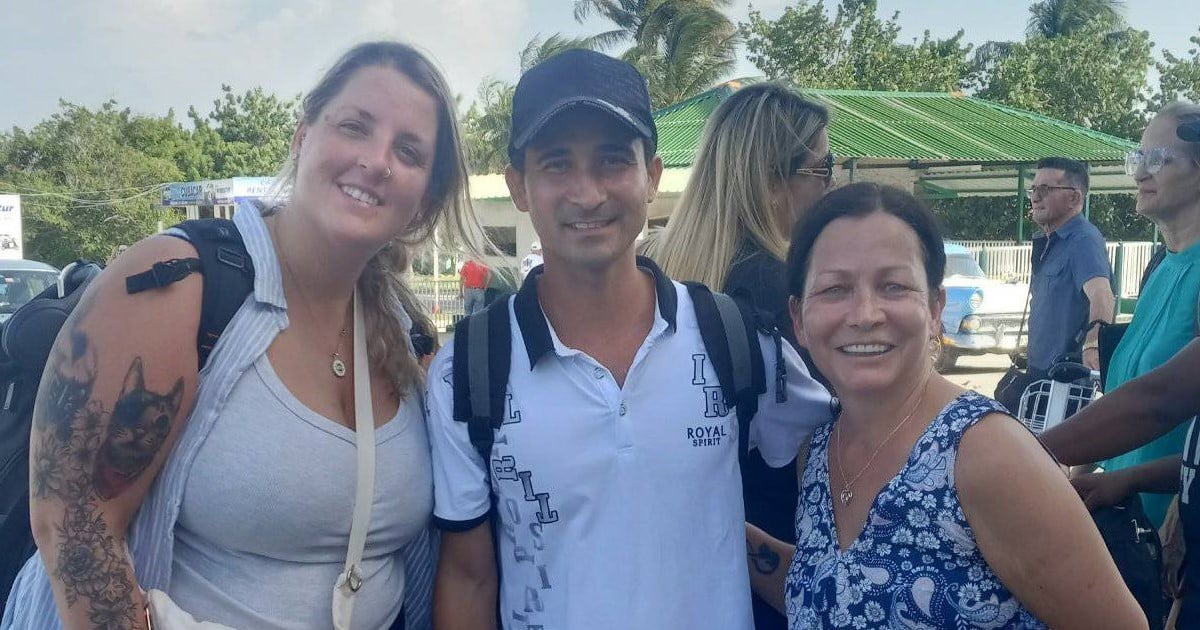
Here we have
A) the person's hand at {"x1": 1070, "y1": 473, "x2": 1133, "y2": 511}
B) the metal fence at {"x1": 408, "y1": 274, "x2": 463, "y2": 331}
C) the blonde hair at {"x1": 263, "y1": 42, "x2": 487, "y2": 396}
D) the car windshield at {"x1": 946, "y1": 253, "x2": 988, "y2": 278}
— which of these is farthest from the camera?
the metal fence at {"x1": 408, "y1": 274, "x2": 463, "y2": 331}

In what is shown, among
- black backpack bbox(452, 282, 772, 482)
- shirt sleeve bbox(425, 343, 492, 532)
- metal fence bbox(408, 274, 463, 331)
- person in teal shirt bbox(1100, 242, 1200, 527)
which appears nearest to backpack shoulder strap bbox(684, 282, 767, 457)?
black backpack bbox(452, 282, 772, 482)

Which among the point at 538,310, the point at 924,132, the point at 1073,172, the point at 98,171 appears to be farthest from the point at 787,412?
the point at 98,171

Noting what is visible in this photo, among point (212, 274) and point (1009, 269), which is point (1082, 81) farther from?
point (212, 274)

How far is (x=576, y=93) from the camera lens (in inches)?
83.0

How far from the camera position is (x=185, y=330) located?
187 cm

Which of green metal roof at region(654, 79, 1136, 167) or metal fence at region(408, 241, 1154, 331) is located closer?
green metal roof at region(654, 79, 1136, 167)

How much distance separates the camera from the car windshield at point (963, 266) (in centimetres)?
1383

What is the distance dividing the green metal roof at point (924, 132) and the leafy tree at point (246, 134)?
34886 mm

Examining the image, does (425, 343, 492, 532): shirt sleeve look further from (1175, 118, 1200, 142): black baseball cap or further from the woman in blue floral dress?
(1175, 118, 1200, 142): black baseball cap

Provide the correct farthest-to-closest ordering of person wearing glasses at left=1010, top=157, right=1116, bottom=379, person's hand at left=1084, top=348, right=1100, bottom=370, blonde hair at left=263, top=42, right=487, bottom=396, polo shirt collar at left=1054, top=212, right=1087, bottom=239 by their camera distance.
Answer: polo shirt collar at left=1054, top=212, right=1087, bottom=239
person wearing glasses at left=1010, top=157, right=1116, bottom=379
person's hand at left=1084, top=348, right=1100, bottom=370
blonde hair at left=263, top=42, right=487, bottom=396

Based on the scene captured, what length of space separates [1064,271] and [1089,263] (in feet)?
0.56

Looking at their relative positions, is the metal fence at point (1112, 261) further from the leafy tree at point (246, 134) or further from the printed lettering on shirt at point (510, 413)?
the leafy tree at point (246, 134)

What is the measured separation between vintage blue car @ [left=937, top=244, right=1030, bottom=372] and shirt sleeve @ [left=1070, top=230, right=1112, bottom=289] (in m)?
6.55

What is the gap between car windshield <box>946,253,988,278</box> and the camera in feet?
45.4
